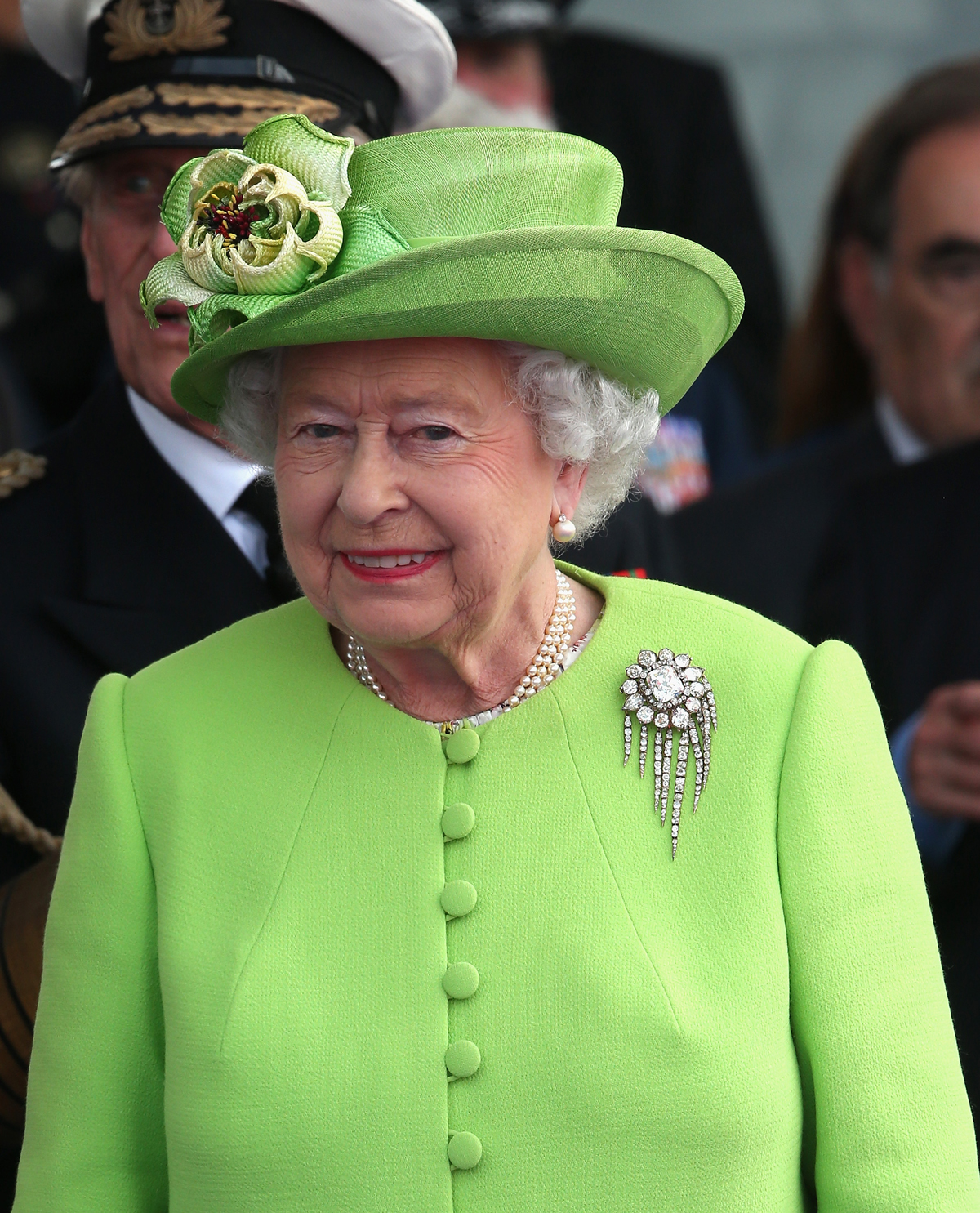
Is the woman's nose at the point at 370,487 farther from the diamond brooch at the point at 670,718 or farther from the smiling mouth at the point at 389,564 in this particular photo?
the diamond brooch at the point at 670,718

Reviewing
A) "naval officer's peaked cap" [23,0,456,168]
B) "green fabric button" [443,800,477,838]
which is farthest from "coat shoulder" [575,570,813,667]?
"naval officer's peaked cap" [23,0,456,168]

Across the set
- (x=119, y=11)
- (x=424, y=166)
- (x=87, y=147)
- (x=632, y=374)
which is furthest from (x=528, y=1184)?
(x=119, y=11)

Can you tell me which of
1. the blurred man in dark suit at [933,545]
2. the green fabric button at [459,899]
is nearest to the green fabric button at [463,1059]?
the green fabric button at [459,899]

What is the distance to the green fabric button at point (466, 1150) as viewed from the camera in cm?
208

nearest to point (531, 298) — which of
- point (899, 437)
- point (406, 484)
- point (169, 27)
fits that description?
point (406, 484)

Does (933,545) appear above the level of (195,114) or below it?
below

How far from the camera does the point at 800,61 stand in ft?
23.9

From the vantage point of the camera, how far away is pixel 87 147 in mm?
2930

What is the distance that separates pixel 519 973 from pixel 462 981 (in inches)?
2.9

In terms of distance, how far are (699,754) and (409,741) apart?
1.29 ft

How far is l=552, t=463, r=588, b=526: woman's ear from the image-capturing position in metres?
2.27

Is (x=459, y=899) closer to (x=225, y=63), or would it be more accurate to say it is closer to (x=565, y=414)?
(x=565, y=414)

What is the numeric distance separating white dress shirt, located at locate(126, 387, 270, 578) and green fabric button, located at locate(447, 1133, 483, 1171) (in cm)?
126

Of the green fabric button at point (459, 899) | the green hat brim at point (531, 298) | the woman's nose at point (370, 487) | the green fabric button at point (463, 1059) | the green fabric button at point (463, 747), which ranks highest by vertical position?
the green hat brim at point (531, 298)
